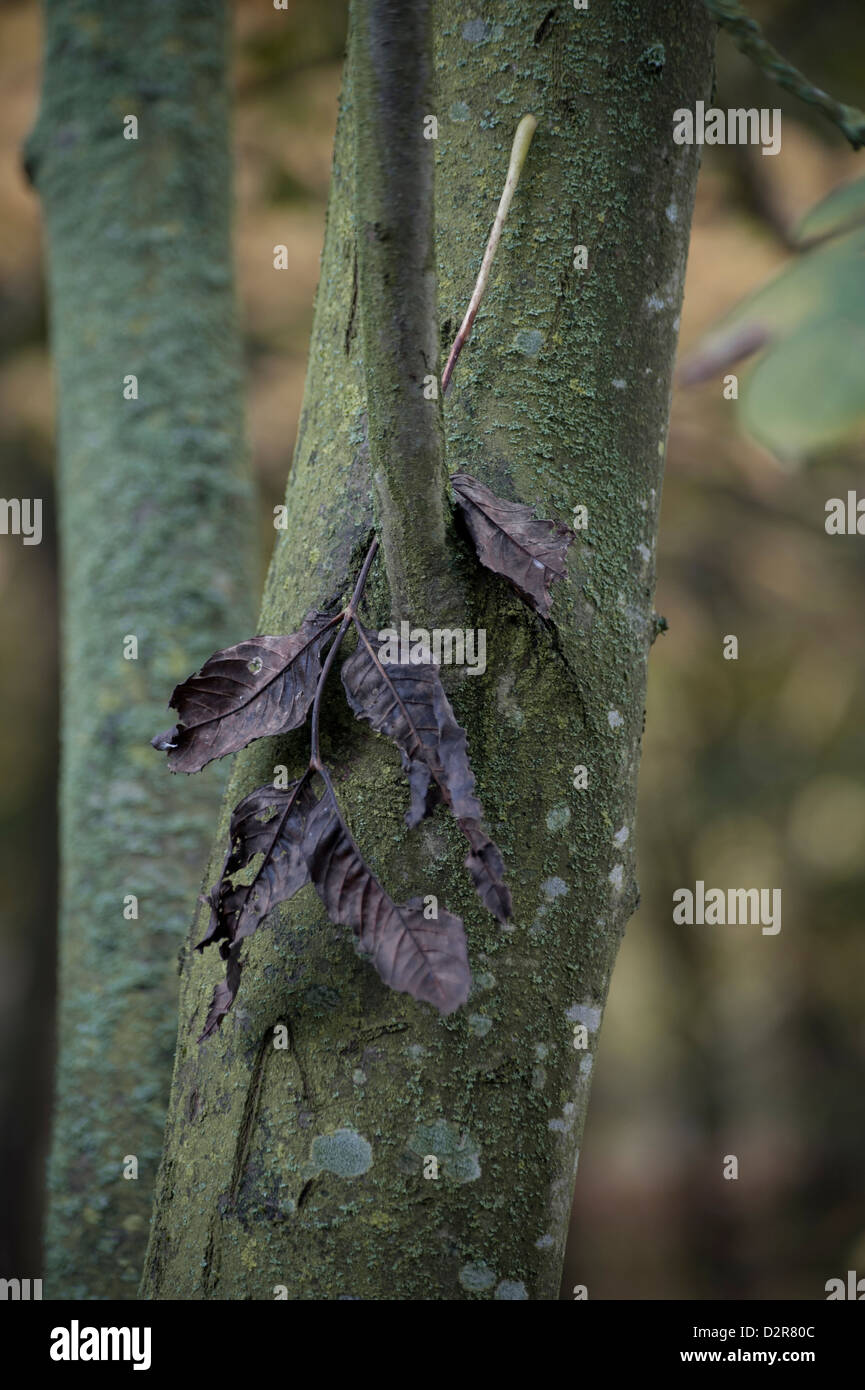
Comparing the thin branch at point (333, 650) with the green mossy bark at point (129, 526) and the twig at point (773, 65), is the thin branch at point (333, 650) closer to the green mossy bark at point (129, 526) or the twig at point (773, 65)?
the twig at point (773, 65)

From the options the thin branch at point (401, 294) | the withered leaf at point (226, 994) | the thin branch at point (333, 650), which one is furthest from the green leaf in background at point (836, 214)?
the withered leaf at point (226, 994)

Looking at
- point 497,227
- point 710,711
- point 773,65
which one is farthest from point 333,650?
point 710,711

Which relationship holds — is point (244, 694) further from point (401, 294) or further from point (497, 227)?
point (497, 227)

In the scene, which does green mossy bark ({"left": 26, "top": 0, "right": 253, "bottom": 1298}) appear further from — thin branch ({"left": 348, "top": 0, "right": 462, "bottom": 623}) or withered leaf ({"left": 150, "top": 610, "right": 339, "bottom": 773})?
thin branch ({"left": 348, "top": 0, "right": 462, "bottom": 623})

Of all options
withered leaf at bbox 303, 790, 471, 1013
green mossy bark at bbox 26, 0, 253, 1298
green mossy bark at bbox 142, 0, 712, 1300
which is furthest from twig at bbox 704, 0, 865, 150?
green mossy bark at bbox 26, 0, 253, 1298

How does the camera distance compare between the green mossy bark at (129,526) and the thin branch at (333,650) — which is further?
the green mossy bark at (129,526)

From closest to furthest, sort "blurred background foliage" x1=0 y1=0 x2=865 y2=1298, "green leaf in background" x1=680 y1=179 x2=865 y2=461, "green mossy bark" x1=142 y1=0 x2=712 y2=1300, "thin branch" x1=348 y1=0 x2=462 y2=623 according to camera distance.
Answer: "green leaf in background" x1=680 y1=179 x2=865 y2=461, "thin branch" x1=348 y1=0 x2=462 y2=623, "green mossy bark" x1=142 y1=0 x2=712 y2=1300, "blurred background foliage" x1=0 y1=0 x2=865 y2=1298
